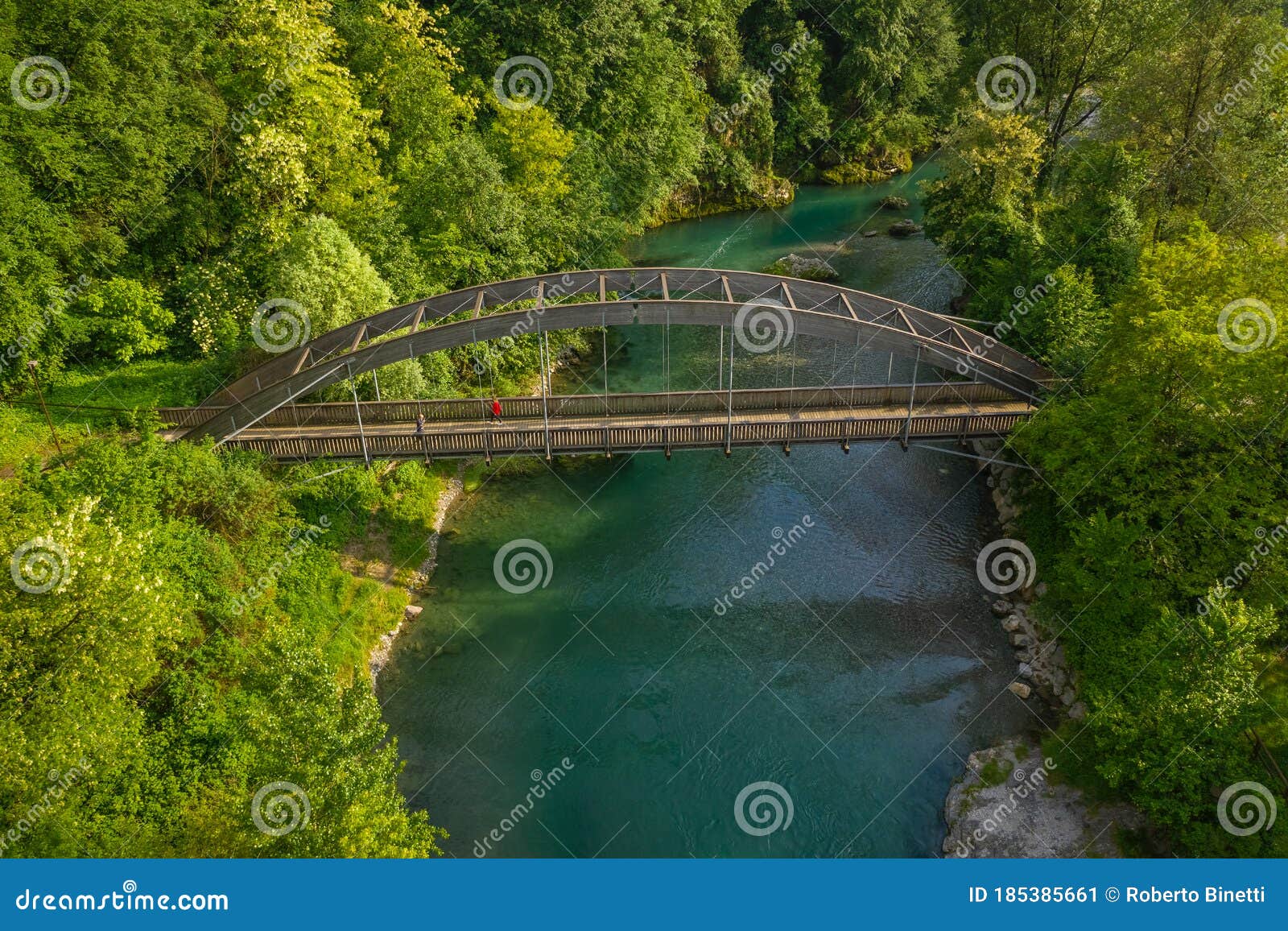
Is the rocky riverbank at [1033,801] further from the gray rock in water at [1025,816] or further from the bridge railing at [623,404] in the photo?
the bridge railing at [623,404]

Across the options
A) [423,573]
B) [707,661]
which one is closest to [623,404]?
[423,573]

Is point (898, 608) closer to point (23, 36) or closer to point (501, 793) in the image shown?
point (501, 793)

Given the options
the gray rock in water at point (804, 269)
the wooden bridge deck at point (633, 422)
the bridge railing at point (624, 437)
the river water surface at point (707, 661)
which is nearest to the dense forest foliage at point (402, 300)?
the bridge railing at point (624, 437)

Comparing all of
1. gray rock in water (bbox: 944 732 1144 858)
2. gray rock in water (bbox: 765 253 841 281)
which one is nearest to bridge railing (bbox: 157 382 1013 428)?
gray rock in water (bbox: 944 732 1144 858)

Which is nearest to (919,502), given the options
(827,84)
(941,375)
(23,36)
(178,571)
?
(941,375)

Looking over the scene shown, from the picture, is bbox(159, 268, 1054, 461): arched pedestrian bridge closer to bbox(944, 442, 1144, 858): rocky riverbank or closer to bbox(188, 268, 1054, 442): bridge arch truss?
bbox(188, 268, 1054, 442): bridge arch truss
